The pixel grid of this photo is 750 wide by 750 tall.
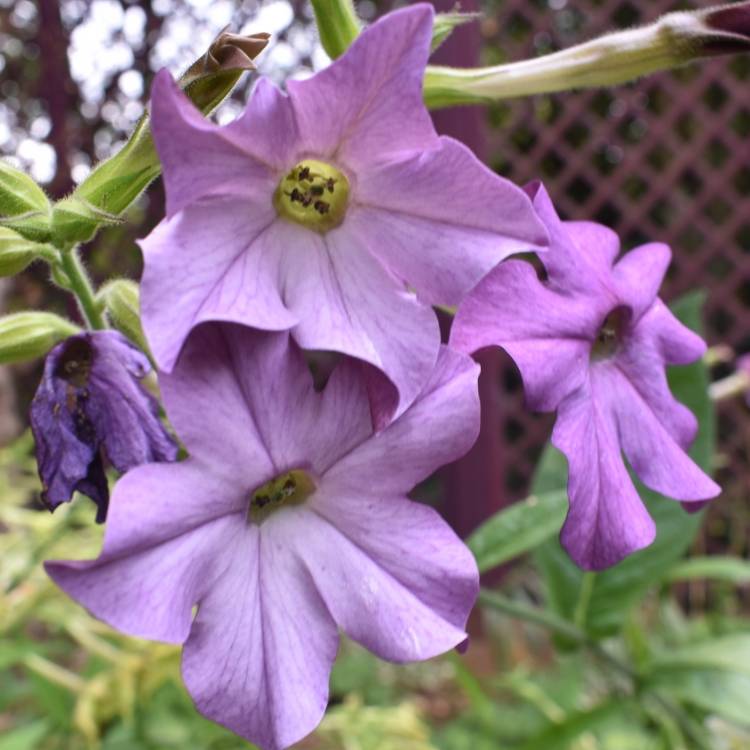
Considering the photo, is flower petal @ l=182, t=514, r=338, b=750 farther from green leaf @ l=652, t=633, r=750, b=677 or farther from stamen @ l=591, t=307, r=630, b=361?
green leaf @ l=652, t=633, r=750, b=677

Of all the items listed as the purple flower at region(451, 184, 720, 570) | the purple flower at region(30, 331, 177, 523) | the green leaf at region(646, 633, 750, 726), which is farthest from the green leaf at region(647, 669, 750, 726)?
the purple flower at region(30, 331, 177, 523)

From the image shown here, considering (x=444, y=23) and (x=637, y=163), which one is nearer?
(x=444, y=23)

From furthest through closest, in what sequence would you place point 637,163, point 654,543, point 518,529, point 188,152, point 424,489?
point 424,489
point 637,163
point 654,543
point 518,529
point 188,152

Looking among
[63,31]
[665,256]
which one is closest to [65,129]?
[63,31]

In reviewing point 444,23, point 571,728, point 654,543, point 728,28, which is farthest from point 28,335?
point 571,728

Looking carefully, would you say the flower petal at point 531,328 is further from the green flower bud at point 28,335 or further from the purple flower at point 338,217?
the green flower bud at point 28,335

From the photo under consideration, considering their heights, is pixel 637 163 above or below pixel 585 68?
below

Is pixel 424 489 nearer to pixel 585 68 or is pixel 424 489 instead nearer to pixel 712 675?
pixel 712 675
